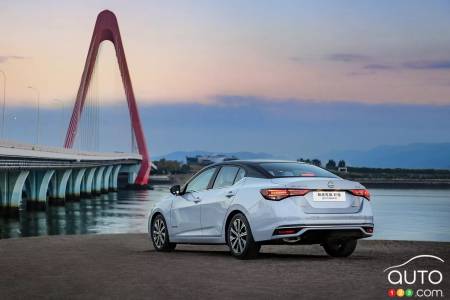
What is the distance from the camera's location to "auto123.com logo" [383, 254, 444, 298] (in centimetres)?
831

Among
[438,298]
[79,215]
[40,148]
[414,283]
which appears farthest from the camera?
[40,148]

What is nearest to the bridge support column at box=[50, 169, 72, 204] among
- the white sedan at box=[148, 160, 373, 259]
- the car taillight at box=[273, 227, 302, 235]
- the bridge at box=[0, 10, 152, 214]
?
the bridge at box=[0, 10, 152, 214]

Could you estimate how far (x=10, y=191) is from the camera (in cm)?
6166

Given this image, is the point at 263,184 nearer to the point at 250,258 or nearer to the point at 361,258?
the point at 250,258

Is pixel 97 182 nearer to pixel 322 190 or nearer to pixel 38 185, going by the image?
pixel 38 185

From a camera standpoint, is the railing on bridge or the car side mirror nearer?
the car side mirror

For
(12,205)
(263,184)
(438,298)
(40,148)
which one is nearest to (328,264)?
(263,184)

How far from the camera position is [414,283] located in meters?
9.03

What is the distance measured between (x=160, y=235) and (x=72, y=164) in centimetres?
7159

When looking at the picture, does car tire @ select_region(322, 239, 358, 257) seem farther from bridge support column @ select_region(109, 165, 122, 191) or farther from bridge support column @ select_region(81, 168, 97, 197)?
bridge support column @ select_region(109, 165, 122, 191)

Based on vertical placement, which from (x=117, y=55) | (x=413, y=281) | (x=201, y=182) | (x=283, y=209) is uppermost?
(x=117, y=55)

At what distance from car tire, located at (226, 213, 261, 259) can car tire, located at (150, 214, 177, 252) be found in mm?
2025

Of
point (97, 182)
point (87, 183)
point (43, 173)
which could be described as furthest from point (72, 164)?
point (97, 182)

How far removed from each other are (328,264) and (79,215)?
56.2 meters
